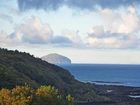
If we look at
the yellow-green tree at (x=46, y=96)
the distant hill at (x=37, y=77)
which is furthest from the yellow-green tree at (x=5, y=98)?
the distant hill at (x=37, y=77)

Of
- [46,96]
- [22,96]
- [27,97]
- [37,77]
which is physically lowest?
[46,96]

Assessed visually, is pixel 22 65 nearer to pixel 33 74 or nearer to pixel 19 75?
pixel 33 74

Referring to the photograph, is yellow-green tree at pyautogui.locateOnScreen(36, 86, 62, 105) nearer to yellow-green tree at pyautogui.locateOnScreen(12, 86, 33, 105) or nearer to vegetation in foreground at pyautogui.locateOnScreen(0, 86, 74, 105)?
vegetation in foreground at pyautogui.locateOnScreen(0, 86, 74, 105)

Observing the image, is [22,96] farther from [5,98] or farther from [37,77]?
[37,77]

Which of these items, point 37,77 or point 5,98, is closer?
point 5,98

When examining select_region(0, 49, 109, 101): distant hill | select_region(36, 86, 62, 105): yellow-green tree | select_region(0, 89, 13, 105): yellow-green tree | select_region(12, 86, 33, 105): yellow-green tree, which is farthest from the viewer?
select_region(0, 49, 109, 101): distant hill

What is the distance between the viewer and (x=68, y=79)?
170m

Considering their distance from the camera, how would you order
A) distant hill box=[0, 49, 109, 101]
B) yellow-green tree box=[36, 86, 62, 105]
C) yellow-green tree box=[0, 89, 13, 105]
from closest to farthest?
yellow-green tree box=[0, 89, 13, 105] < yellow-green tree box=[36, 86, 62, 105] < distant hill box=[0, 49, 109, 101]

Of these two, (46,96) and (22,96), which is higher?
(22,96)

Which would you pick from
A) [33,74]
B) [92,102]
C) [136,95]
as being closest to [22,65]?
[33,74]

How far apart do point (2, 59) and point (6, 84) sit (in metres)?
45.1

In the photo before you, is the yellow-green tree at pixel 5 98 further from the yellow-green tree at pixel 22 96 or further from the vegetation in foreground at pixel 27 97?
the yellow-green tree at pixel 22 96

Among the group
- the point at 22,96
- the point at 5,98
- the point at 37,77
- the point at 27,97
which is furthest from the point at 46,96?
the point at 37,77

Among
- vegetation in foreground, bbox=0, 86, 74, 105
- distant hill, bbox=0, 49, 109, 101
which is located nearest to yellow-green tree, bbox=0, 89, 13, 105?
vegetation in foreground, bbox=0, 86, 74, 105
